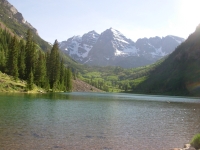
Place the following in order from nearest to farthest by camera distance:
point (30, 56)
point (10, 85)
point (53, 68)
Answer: point (10, 85) < point (30, 56) < point (53, 68)

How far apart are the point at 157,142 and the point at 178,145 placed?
2.53 m

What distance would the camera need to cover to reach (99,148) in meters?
24.0

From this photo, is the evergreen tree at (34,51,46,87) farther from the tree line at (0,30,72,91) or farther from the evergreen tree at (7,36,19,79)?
the evergreen tree at (7,36,19,79)

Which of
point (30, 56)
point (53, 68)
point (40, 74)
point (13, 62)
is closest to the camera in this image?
point (13, 62)

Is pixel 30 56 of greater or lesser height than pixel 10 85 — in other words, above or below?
above

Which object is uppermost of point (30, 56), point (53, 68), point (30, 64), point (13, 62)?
point (30, 56)

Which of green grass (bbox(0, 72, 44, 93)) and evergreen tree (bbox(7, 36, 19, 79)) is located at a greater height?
evergreen tree (bbox(7, 36, 19, 79))

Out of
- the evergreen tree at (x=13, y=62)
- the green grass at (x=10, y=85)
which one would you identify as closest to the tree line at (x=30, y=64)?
the evergreen tree at (x=13, y=62)

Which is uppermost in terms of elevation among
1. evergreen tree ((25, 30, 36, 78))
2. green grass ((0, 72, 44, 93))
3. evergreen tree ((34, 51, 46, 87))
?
A: evergreen tree ((25, 30, 36, 78))

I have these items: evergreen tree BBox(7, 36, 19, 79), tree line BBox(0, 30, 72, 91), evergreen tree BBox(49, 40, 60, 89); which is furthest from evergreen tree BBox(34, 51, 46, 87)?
evergreen tree BBox(49, 40, 60, 89)

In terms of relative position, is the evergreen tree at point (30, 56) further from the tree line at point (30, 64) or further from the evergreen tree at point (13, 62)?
the evergreen tree at point (13, 62)

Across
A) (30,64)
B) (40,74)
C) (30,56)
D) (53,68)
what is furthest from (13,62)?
(53,68)

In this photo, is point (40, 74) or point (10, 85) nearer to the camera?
point (10, 85)

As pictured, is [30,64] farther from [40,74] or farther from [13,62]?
[13,62]
